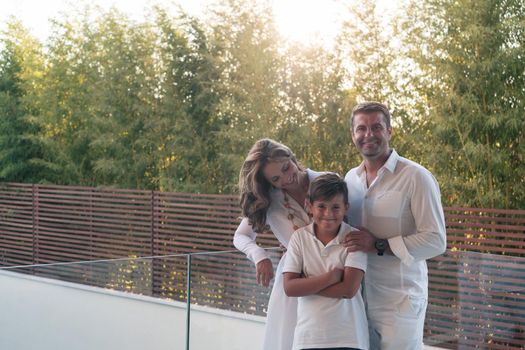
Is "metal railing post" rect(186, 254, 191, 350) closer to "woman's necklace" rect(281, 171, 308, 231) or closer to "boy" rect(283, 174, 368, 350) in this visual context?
"woman's necklace" rect(281, 171, 308, 231)

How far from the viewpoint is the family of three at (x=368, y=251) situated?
6.46 ft

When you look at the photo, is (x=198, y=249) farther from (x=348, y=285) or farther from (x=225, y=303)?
(x=348, y=285)

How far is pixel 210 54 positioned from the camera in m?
7.80

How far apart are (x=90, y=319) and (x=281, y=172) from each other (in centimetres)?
113

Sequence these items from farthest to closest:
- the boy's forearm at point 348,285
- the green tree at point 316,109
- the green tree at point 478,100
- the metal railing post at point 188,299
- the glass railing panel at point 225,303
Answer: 1. the green tree at point 316,109
2. the green tree at point 478,100
3. the metal railing post at point 188,299
4. the glass railing panel at point 225,303
5. the boy's forearm at point 348,285

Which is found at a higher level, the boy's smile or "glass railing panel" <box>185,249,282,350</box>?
the boy's smile

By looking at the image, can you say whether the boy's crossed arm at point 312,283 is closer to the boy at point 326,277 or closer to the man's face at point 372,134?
the boy at point 326,277

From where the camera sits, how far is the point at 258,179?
2.23 metres

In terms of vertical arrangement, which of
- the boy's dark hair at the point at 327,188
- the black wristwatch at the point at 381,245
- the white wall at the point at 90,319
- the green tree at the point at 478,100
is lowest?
the white wall at the point at 90,319

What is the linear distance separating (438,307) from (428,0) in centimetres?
374

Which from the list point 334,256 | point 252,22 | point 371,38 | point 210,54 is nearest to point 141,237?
point 210,54

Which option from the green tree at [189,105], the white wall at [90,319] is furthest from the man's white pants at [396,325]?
the green tree at [189,105]

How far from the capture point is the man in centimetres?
197

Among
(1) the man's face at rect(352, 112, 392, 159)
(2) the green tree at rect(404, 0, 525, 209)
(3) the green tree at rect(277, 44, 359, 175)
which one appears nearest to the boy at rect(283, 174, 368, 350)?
(1) the man's face at rect(352, 112, 392, 159)
